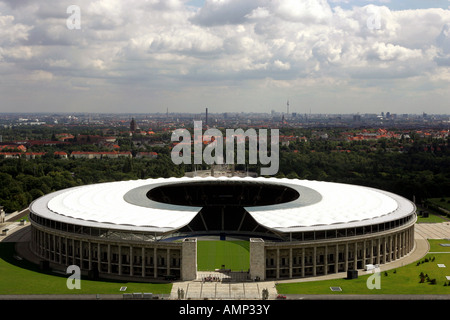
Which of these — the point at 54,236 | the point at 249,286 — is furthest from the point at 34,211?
the point at 249,286

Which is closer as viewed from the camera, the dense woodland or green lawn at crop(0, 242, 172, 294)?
green lawn at crop(0, 242, 172, 294)

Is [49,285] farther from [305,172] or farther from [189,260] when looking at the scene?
[305,172]

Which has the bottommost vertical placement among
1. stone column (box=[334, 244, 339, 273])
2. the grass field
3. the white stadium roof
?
the grass field

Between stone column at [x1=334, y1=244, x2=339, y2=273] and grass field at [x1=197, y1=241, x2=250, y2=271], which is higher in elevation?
stone column at [x1=334, y1=244, x2=339, y2=273]

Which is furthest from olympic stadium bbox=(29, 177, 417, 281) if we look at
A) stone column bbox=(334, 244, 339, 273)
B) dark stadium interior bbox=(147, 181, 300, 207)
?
dark stadium interior bbox=(147, 181, 300, 207)

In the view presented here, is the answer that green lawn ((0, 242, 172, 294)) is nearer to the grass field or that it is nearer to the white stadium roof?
the white stadium roof

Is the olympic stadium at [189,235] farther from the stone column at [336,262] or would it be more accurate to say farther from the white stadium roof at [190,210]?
the white stadium roof at [190,210]
